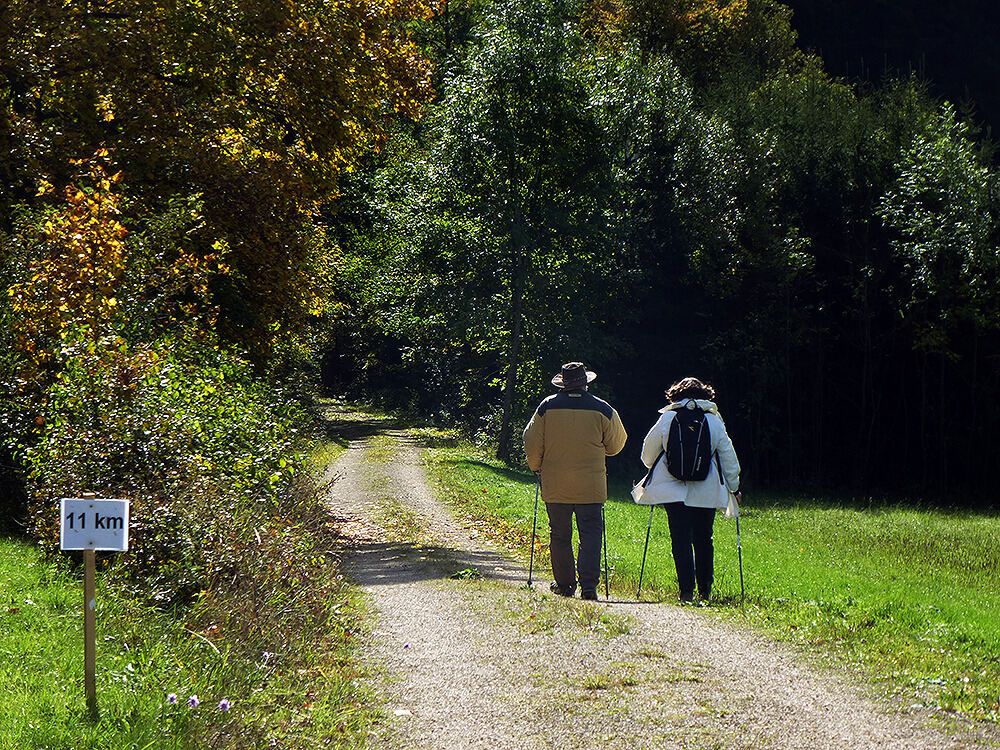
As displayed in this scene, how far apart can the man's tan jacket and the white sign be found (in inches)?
225

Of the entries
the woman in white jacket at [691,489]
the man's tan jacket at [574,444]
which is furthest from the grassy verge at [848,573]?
the man's tan jacket at [574,444]

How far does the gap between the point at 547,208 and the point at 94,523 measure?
26342 millimetres

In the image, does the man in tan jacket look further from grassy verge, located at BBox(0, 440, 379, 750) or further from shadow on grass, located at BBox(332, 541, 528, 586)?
grassy verge, located at BBox(0, 440, 379, 750)

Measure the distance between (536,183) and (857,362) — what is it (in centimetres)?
1221

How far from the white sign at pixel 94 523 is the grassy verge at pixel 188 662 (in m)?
0.86

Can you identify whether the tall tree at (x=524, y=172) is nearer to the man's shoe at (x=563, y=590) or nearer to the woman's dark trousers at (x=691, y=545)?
the man's shoe at (x=563, y=590)

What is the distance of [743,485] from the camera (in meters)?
35.3

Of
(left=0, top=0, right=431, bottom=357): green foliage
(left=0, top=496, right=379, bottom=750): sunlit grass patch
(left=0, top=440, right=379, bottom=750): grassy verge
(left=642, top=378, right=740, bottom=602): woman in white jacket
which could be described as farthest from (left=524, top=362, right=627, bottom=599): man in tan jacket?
(left=0, top=0, right=431, bottom=357): green foliage

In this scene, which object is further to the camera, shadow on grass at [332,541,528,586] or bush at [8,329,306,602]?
shadow on grass at [332,541,528,586]

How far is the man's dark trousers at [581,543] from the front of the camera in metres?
10.8

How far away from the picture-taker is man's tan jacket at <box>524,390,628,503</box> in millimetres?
10852

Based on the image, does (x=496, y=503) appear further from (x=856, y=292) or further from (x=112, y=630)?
(x=856, y=292)

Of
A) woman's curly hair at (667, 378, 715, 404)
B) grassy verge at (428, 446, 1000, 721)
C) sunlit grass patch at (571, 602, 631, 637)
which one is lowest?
grassy verge at (428, 446, 1000, 721)

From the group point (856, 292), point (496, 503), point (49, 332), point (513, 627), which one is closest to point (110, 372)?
point (49, 332)
